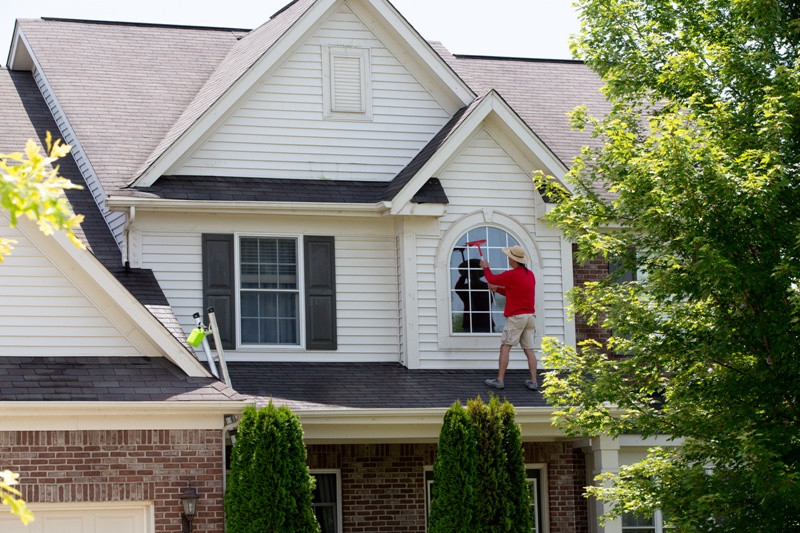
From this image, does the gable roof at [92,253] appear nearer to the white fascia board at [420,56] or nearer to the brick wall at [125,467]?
the brick wall at [125,467]

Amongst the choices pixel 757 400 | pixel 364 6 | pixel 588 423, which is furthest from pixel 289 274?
pixel 757 400

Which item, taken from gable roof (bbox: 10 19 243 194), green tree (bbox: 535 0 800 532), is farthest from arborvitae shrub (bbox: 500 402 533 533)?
gable roof (bbox: 10 19 243 194)

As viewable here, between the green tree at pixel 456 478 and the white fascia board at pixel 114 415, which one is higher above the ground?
the white fascia board at pixel 114 415

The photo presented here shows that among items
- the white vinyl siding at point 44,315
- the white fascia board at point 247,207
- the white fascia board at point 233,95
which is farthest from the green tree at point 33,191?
the white fascia board at point 233,95

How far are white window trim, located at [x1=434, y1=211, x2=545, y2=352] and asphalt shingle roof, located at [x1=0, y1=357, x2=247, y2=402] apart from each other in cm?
367

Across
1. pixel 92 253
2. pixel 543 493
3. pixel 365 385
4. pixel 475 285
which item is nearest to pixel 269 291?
pixel 365 385

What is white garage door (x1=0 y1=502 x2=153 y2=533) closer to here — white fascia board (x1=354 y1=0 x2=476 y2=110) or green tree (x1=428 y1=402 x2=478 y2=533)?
green tree (x1=428 y1=402 x2=478 y2=533)

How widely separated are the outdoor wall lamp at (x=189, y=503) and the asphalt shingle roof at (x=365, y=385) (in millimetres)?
1408

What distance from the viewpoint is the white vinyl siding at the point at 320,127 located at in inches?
639

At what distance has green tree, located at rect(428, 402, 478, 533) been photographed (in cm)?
1330

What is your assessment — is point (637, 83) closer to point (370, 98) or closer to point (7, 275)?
point (370, 98)

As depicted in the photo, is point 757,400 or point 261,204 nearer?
point 757,400

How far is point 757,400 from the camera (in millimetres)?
11195

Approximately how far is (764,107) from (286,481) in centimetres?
589
